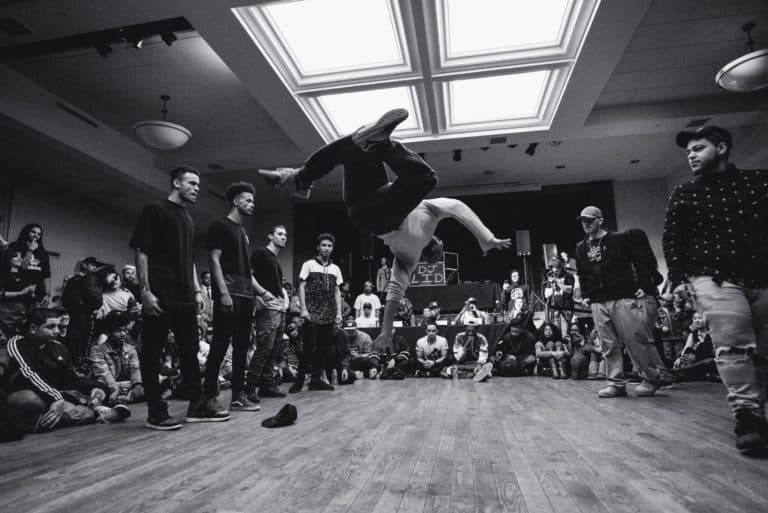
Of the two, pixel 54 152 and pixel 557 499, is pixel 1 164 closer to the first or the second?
pixel 54 152

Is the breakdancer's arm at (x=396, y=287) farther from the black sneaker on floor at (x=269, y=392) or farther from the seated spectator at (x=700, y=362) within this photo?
the seated spectator at (x=700, y=362)

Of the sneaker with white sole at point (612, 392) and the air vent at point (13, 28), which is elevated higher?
the air vent at point (13, 28)

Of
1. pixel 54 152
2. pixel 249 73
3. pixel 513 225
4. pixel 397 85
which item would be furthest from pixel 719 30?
pixel 54 152

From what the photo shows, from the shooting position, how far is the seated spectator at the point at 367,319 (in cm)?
803

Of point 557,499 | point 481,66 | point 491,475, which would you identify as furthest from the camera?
point 481,66

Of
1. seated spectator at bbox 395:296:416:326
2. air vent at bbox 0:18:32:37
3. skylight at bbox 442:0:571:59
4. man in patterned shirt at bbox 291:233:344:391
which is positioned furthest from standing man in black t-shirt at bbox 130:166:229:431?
seated spectator at bbox 395:296:416:326

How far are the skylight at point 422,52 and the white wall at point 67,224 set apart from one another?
219 inches

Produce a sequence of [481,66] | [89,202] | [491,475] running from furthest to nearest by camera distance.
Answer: [89,202] < [481,66] < [491,475]

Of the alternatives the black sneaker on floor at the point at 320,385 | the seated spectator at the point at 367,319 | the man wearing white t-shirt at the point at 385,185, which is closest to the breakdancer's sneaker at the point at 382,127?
the man wearing white t-shirt at the point at 385,185

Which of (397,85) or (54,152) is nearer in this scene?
(397,85)

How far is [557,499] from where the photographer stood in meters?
1.39

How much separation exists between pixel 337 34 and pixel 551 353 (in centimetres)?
483

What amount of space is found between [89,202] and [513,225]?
10.3 metres

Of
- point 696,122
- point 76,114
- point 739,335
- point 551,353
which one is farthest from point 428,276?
point 739,335
